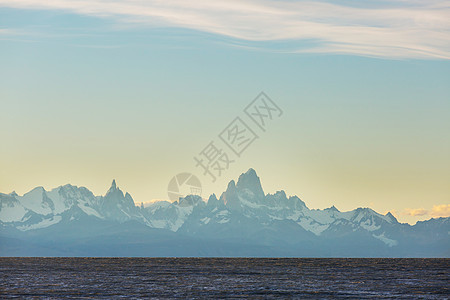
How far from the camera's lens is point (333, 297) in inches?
5679

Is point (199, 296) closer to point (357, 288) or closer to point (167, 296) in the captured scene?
point (167, 296)

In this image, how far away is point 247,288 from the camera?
16800cm

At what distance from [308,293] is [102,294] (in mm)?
42553

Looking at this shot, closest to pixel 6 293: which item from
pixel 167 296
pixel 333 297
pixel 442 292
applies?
pixel 167 296

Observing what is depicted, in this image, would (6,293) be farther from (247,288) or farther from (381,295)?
(381,295)

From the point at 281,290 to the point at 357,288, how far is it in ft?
65.8

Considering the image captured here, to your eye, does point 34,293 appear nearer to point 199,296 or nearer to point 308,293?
point 199,296

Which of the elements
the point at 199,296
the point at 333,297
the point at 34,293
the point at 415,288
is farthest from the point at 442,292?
the point at 34,293

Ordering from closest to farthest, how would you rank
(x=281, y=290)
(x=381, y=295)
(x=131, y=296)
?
(x=131, y=296)
(x=381, y=295)
(x=281, y=290)

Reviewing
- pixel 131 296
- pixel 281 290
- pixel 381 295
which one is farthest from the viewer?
pixel 281 290

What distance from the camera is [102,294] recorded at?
146 meters

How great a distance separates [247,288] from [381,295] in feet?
106

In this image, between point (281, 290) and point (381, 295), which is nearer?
point (381, 295)

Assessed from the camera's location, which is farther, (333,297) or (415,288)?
(415,288)
